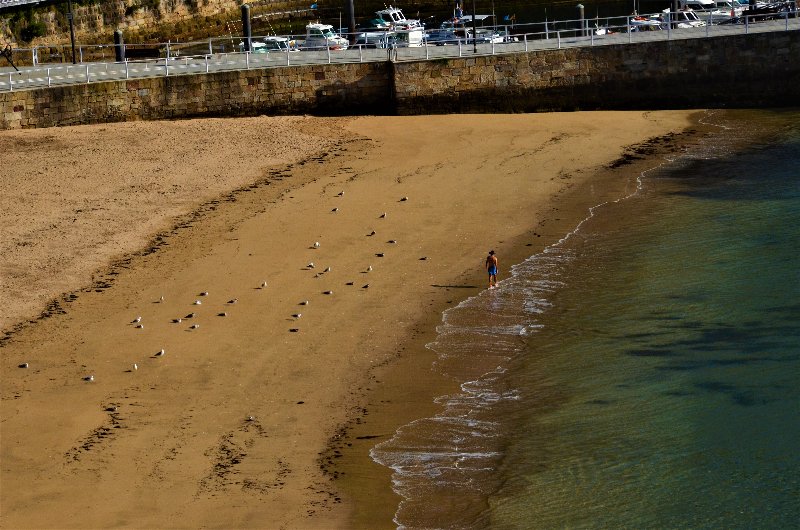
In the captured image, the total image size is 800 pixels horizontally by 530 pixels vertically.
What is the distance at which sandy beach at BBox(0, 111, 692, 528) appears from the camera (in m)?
16.8

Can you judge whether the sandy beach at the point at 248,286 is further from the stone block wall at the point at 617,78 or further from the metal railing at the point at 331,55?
the metal railing at the point at 331,55

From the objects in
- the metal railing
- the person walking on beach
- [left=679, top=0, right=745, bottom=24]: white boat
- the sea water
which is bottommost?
the sea water

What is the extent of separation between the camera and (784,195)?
30.2 m

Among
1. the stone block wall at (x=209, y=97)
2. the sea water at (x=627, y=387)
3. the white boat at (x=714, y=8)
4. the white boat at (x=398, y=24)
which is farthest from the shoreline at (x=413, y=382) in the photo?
the white boat at (x=714, y=8)

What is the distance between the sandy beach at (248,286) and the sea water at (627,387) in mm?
760

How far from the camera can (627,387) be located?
783 inches

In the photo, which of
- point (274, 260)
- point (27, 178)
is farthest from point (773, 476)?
point (27, 178)

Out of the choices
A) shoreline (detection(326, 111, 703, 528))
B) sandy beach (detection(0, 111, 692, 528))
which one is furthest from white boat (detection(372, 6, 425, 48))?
shoreline (detection(326, 111, 703, 528))

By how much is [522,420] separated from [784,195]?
13.9 metres

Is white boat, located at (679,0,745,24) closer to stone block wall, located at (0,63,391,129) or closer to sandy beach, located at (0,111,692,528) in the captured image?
sandy beach, located at (0,111,692,528)

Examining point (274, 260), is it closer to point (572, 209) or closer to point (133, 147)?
point (572, 209)

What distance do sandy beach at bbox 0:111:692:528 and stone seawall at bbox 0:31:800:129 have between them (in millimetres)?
960

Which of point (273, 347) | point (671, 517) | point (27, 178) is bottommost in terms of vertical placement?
point (671, 517)

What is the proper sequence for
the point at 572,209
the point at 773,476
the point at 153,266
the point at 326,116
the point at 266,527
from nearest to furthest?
the point at 266,527, the point at 773,476, the point at 153,266, the point at 572,209, the point at 326,116
